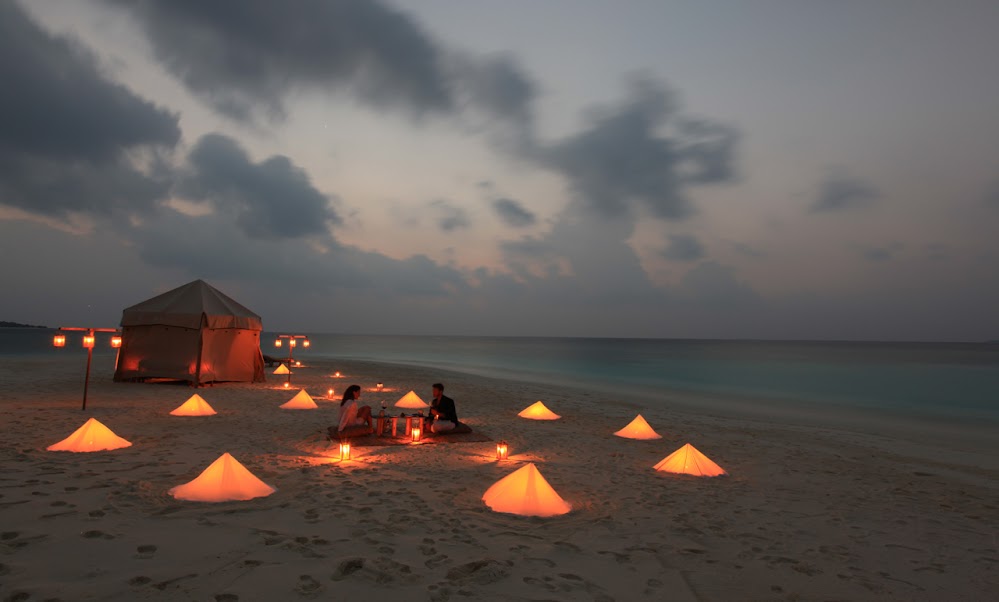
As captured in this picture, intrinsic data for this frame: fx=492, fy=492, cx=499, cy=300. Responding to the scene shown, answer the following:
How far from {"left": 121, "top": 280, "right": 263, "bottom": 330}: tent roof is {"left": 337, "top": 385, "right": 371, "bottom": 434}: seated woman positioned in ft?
34.6

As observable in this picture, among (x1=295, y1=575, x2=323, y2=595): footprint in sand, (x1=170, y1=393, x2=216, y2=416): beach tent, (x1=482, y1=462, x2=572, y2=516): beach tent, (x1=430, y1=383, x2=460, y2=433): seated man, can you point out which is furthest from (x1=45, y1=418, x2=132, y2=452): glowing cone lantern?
(x1=482, y1=462, x2=572, y2=516): beach tent

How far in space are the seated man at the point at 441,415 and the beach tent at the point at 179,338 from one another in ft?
36.1

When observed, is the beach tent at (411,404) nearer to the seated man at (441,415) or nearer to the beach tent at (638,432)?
the seated man at (441,415)

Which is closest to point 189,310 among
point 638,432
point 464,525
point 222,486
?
point 222,486

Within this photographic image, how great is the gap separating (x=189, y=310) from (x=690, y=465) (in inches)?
656

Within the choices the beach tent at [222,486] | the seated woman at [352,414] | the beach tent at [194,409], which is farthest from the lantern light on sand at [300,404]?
the beach tent at [222,486]

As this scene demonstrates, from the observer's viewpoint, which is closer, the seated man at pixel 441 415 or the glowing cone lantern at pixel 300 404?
the seated man at pixel 441 415

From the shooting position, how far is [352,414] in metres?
9.19

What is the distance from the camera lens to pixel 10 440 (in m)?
8.05

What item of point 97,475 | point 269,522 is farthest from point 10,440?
point 269,522

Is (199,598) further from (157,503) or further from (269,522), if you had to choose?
(157,503)

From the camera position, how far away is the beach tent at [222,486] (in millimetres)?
5555

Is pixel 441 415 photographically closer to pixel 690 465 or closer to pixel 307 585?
pixel 690 465

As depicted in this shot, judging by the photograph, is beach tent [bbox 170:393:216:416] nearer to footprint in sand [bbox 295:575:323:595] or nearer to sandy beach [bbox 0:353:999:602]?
sandy beach [bbox 0:353:999:602]
